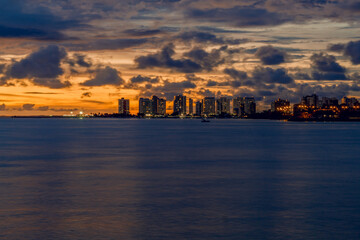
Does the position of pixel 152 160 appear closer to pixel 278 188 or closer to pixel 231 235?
pixel 278 188

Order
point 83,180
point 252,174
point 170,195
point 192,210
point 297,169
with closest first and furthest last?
point 192,210
point 170,195
point 83,180
point 252,174
point 297,169

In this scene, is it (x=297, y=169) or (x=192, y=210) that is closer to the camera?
(x=192, y=210)

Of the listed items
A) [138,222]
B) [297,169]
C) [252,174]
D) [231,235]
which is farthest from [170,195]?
[297,169]

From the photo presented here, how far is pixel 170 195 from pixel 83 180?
353 inches

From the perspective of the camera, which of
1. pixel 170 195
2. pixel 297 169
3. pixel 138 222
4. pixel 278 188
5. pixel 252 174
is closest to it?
pixel 138 222

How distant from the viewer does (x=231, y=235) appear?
18.8 metres

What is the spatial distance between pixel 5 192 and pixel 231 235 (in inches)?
625

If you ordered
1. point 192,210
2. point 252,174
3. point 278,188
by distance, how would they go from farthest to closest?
point 252,174, point 278,188, point 192,210

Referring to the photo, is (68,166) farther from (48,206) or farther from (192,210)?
(192,210)

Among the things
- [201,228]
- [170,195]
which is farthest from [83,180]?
[201,228]

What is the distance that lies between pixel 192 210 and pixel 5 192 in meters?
12.3

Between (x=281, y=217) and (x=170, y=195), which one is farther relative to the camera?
(x=170, y=195)

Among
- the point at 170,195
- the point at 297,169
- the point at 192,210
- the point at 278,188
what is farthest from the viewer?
the point at 297,169

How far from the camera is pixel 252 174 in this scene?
38.8 meters
